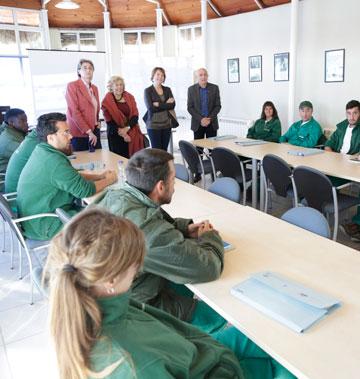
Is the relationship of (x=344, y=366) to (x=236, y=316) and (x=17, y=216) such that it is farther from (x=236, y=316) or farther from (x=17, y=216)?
(x=17, y=216)

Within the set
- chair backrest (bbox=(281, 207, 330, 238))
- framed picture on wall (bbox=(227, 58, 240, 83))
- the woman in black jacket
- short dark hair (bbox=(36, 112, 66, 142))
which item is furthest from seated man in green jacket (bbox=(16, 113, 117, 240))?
framed picture on wall (bbox=(227, 58, 240, 83))

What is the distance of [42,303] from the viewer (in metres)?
2.85

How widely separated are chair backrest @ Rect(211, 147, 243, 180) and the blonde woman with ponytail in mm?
3120

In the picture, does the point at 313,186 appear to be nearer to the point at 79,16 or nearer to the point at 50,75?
the point at 50,75

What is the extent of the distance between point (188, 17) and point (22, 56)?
3343mm

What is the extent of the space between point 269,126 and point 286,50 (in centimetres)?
152

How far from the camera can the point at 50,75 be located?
7355 mm

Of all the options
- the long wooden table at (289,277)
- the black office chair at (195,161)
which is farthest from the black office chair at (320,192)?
the black office chair at (195,161)

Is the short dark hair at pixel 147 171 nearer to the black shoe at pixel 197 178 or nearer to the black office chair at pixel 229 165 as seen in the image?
the black office chair at pixel 229 165

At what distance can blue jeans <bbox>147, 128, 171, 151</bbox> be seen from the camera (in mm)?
5789

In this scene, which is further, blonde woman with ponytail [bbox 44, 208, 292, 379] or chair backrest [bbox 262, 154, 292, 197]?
chair backrest [bbox 262, 154, 292, 197]

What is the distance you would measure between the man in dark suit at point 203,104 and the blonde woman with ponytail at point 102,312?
16.3 ft

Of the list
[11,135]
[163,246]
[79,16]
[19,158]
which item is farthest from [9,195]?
[79,16]

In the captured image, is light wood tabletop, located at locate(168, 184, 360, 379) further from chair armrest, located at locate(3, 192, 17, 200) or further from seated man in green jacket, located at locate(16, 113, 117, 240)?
chair armrest, located at locate(3, 192, 17, 200)
